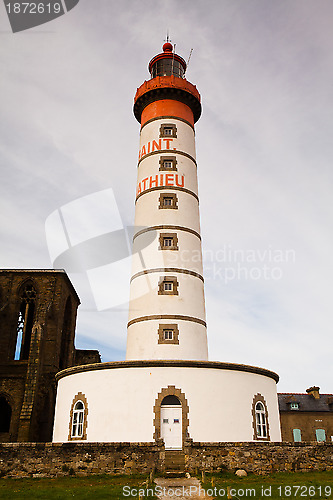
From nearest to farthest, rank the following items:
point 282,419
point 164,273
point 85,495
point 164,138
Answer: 1. point 85,495
2. point 164,273
3. point 164,138
4. point 282,419

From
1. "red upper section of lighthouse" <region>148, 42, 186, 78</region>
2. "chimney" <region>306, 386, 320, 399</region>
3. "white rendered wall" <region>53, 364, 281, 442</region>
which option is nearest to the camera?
"white rendered wall" <region>53, 364, 281, 442</region>

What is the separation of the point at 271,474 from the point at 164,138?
65.1 feet

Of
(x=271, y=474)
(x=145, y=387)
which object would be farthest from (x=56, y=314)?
(x=271, y=474)

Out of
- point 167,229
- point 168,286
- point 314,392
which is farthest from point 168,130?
point 314,392

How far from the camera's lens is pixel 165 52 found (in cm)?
3197

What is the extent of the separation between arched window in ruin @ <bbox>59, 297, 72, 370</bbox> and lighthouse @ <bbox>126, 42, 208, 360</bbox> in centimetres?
916

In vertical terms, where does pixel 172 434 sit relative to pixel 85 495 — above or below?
above

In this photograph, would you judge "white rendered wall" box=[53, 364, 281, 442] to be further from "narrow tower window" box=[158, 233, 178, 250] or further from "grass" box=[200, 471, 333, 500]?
"narrow tower window" box=[158, 233, 178, 250]

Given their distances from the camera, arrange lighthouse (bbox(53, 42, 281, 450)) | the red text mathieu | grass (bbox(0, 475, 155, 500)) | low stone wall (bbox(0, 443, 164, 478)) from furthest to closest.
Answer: the red text mathieu → lighthouse (bbox(53, 42, 281, 450)) → low stone wall (bbox(0, 443, 164, 478)) → grass (bbox(0, 475, 155, 500))

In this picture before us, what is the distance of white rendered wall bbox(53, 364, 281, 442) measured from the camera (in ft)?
63.1

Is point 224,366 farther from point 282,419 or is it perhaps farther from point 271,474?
point 282,419

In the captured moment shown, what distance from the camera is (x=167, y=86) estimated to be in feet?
96.0

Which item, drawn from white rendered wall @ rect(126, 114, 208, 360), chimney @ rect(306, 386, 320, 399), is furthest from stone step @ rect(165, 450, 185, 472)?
chimney @ rect(306, 386, 320, 399)

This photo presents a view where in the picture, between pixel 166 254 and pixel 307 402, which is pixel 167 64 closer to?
pixel 166 254
